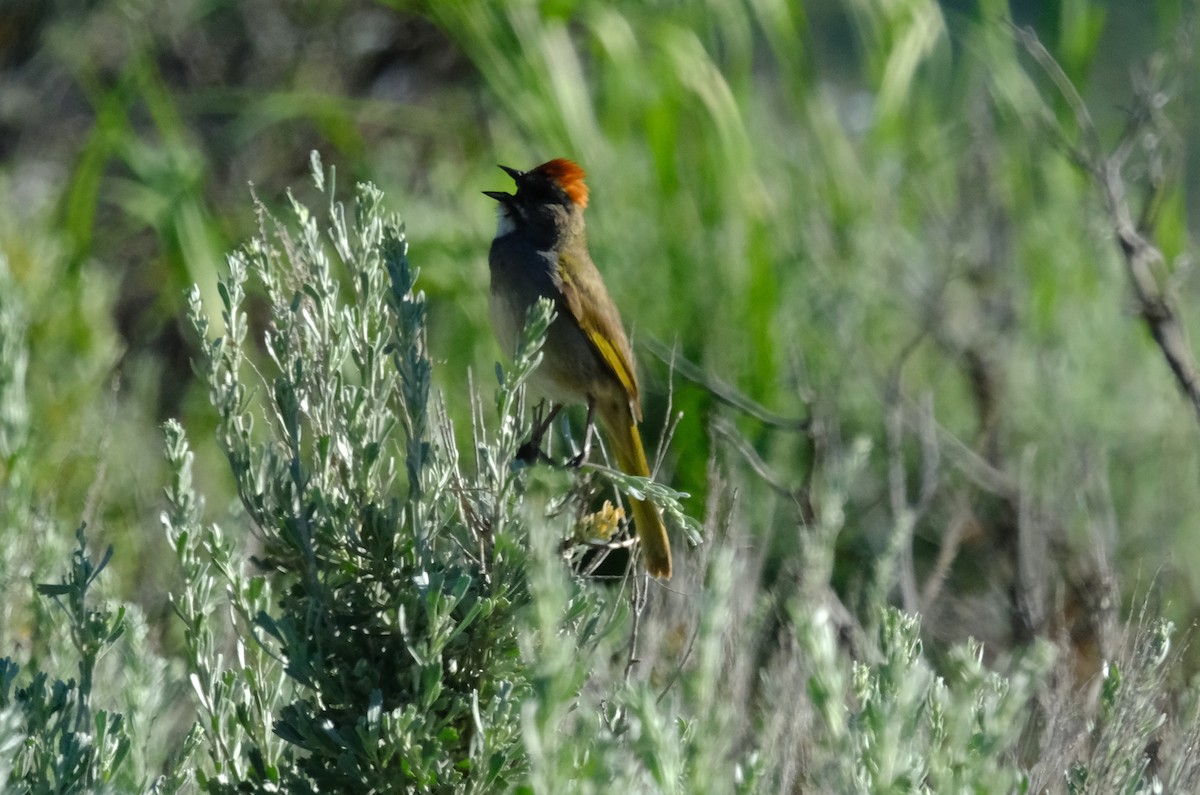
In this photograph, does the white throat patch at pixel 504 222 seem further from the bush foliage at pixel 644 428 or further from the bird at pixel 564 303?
the bush foliage at pixel 644 428

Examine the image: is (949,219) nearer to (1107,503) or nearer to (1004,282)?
(1004,282)

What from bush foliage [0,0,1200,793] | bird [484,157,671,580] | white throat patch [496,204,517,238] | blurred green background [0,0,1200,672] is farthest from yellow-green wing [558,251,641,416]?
blurred green background [0,0,1200,672]

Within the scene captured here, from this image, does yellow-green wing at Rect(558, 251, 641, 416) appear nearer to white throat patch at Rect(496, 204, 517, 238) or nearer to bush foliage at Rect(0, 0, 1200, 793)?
white throat patch at Rect(496, 204, 517, 238)

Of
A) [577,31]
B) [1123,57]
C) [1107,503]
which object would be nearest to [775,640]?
[1107,503]

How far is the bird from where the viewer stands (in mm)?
3939

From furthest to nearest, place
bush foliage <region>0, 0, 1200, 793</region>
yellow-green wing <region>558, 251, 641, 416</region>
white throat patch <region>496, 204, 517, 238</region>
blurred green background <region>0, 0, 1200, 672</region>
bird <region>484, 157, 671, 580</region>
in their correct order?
blurred green background <region>0, 0, 1200, 672</region> < white throat patch <region>496, 204, 517, 238</region> < yellow-green wing <region>558, 251, 641, 416</region> < bird <region>484, 157, 671, 580</region> < bush foliage <region>0, 0, 1200, 793</region>

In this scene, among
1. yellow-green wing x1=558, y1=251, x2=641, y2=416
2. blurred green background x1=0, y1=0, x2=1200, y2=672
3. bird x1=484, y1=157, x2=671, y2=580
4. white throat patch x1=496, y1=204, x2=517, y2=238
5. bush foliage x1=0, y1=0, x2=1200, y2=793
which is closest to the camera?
bush foliage x1=0, y1=0, x2=1200, y2=793

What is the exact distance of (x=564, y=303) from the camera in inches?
161

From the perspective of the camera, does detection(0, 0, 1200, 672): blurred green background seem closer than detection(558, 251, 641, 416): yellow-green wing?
No

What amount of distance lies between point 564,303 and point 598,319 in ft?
0.37

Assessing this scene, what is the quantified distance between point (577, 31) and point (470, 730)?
6.54 metres

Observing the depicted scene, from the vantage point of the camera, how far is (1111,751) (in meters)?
2.33

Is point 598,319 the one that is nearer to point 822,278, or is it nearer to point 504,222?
point 504,222

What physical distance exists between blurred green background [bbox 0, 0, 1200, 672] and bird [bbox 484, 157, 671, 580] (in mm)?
407
